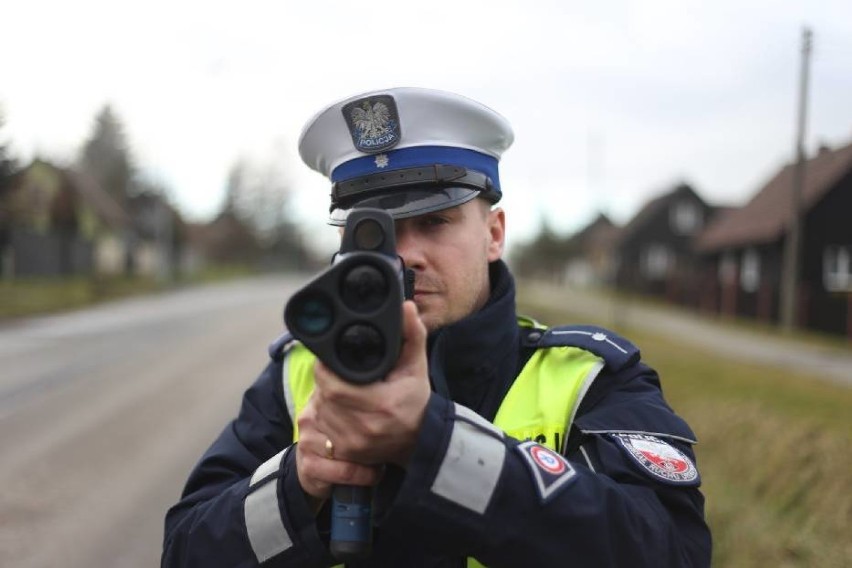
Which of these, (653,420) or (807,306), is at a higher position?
(653,420)

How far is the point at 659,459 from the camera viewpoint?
1534 mm

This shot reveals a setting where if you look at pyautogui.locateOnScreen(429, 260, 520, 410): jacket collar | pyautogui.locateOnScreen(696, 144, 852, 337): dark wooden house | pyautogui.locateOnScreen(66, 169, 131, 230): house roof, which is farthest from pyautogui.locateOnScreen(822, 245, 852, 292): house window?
pyautogui.locateOnScreen(66, 169, 131, 230): house roof

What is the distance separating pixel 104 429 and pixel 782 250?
18781mm

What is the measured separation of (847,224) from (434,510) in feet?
51.7

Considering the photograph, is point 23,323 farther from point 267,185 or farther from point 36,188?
point 267,185

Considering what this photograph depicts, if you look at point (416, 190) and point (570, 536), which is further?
point (416, 190)

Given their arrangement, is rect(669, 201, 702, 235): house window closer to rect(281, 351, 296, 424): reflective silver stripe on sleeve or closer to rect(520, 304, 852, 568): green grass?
rect(520, 304, 852, 568): green grass

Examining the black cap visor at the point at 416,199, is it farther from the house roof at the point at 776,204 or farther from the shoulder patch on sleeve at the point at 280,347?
the house roof at the point at 776,204

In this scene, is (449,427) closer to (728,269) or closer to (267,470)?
(267,470)

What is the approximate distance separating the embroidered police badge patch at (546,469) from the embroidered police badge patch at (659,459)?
0.65ft

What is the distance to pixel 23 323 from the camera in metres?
19.8

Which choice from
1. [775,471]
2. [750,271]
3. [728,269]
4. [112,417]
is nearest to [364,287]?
[775,471]

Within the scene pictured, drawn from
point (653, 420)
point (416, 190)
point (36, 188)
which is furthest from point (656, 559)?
point (36, 188)

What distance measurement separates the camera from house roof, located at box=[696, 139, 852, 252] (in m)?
10.1
